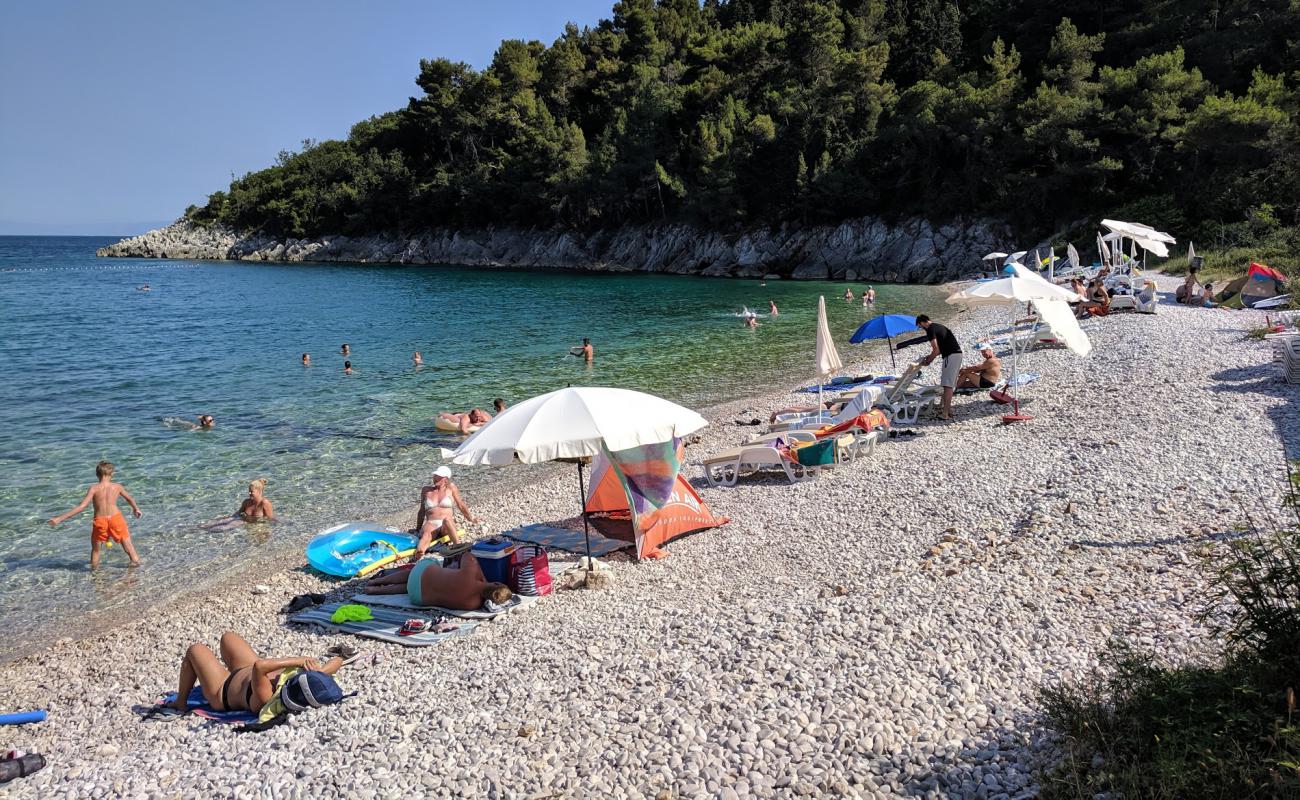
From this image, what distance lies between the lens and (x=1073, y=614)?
604cm

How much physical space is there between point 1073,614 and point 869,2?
69353 millimetres

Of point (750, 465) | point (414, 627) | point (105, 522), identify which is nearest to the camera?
point (414, 627)

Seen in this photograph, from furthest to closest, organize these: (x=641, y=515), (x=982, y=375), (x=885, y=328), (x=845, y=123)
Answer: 1. (x=845, y=123)
2. (x=982, y=375)
3. (x=885, y=328)
4. (x=641, y=515)

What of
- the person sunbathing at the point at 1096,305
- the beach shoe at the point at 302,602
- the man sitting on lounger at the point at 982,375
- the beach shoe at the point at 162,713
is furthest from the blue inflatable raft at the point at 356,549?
the person sunbathing at the point at 1096,305

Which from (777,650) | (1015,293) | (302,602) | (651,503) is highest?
(1015,293)

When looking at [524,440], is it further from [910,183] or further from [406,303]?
[910,183]

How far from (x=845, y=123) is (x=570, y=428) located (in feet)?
184

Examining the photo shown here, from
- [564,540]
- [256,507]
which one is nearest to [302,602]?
[564,540]

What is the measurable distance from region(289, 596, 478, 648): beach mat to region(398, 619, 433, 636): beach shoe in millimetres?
54

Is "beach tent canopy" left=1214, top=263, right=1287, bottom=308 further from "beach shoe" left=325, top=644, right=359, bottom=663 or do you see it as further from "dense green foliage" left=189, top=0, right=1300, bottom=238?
"beach shoe" left=325, top=644, right=359, bottom=663

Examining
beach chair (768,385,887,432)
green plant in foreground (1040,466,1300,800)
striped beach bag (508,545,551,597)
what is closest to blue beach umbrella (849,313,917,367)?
beach chair (768,385,887,432)

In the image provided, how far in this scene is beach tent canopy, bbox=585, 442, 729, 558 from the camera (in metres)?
9.07

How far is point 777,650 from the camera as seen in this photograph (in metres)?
5.96

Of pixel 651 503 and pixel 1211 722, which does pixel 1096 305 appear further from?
pixel 1211 722
